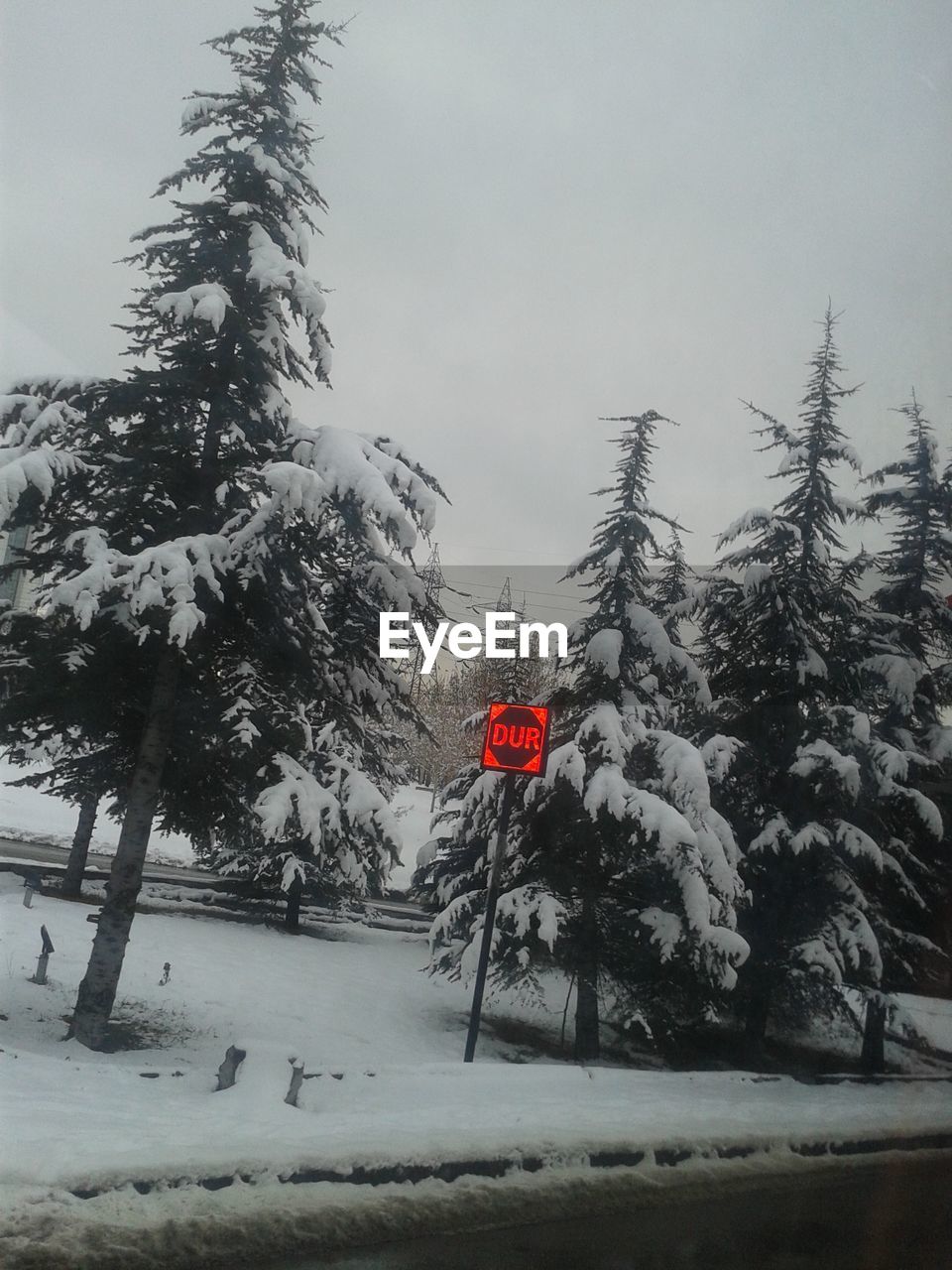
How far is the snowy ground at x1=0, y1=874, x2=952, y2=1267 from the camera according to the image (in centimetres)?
479

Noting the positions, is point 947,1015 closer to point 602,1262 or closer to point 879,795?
point 879,795

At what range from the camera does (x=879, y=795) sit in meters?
13.8

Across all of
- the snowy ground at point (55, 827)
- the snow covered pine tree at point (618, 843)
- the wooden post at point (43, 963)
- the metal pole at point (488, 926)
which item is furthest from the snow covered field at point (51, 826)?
the metal pole at point (488, 926)

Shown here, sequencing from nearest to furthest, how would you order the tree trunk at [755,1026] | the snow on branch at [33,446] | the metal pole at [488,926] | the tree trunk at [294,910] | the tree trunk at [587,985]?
the snow on branch at [33,446] < the metal pole at [488,926] < the tree trunk at [587,985] < the tree trunk at [755,1026] < the tree trunk at [294,910]

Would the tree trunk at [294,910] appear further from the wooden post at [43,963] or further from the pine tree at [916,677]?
the pine tree at [916,677]

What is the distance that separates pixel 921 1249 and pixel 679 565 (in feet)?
48.7

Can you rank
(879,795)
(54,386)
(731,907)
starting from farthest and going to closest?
(879,795) → (731,907) → (54,386)

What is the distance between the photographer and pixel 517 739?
9.54 meters

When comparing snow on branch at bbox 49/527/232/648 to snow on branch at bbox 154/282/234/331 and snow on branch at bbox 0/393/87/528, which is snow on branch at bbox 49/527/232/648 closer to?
snow on branch at bbox 0/393/87/528

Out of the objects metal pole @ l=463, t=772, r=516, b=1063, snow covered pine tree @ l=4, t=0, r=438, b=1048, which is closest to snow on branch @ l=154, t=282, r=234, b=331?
snow covered pine tree @ l=4, t=0, r=438, b=1048

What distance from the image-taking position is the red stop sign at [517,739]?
940cm

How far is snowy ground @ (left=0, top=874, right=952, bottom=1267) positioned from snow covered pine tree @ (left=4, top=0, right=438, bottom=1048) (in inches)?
83.1

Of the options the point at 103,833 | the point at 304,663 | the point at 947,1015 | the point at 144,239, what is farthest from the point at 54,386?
the point at 103,833

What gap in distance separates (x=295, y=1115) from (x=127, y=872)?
144 inches
